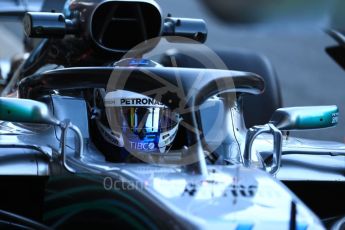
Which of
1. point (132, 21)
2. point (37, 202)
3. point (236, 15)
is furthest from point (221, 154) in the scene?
point (236, 15)

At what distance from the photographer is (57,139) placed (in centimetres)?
279

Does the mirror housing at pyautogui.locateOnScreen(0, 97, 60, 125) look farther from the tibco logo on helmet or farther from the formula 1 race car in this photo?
the tibco logo on helmet

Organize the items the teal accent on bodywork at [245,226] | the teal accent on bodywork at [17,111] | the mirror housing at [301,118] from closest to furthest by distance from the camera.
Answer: the teal accent on bodywork at [245,226] → the teal accent on bodywork at [17,111] → the mirror housing at [301,118]

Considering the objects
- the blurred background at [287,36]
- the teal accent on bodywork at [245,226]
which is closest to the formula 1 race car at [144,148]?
the teal accent on bodywork at [245,226]

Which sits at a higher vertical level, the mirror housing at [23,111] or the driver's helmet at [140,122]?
the mirror housing at [23,111]

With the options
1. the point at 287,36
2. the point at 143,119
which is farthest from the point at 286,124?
the point at 287,36

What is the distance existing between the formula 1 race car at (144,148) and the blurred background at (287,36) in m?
0.38

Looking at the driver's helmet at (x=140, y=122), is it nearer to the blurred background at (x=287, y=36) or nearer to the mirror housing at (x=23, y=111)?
the mirror housing at (x=23, y=111)

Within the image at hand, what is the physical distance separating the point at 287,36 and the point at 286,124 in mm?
12480

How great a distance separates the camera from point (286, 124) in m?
2.53

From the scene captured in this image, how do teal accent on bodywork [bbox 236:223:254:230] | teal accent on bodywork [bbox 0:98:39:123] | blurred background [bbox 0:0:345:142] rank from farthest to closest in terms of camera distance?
teal accent on bodywork [bbox 0:98:39:123] → teal accent on bodywork [bbox 236:223:254:230] → blurred background [bbox 0:0:345:142]

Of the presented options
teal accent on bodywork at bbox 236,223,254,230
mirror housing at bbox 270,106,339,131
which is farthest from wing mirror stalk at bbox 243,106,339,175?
teal accent on bodywork at bbox 236,223,254,230

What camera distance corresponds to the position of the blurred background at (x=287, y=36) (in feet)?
4.37

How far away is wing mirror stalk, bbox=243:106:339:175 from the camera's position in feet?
8.30
